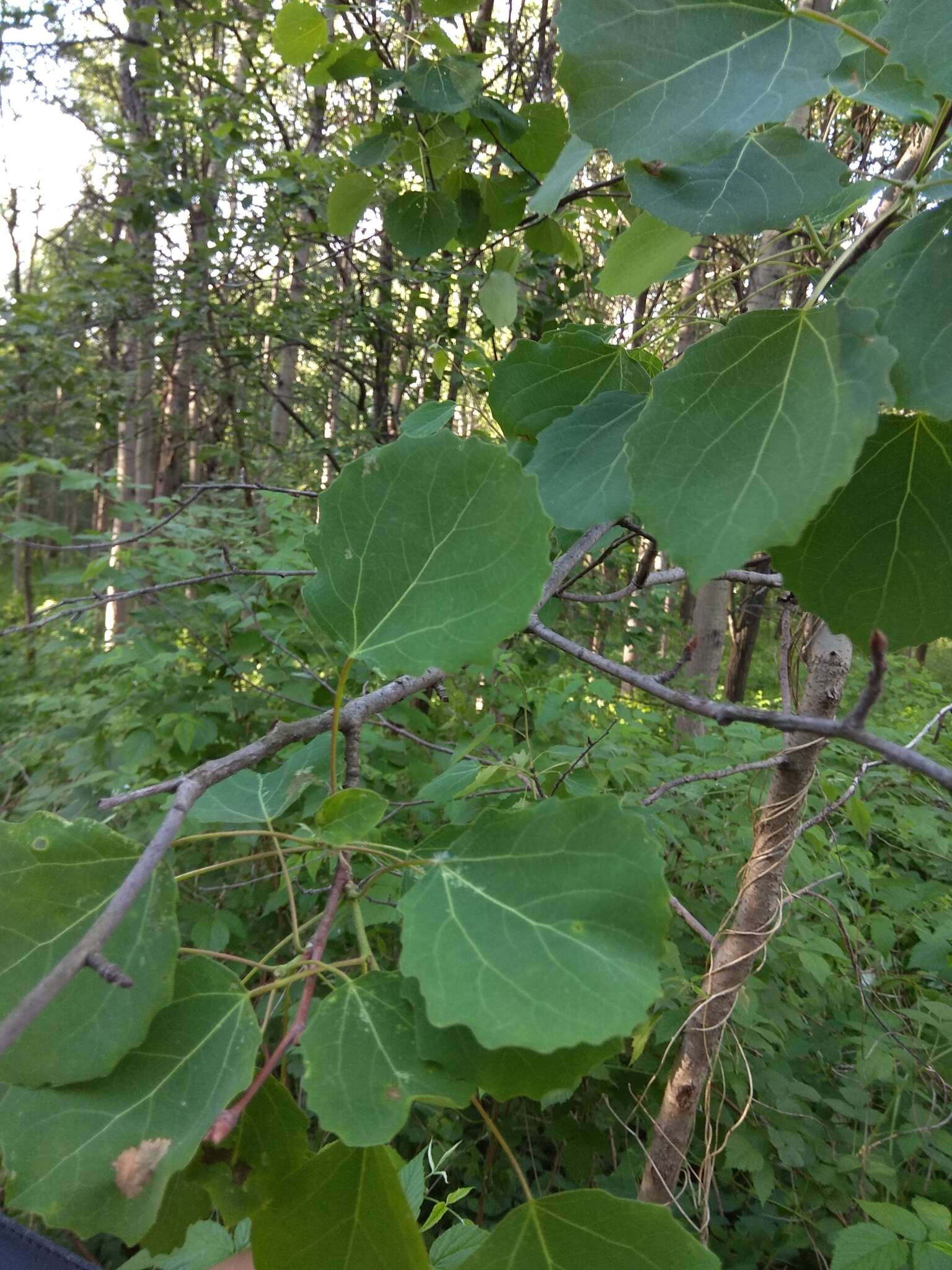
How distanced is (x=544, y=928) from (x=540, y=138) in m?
1.42

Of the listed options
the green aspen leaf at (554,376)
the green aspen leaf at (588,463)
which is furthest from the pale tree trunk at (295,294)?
the green aspen leaf at (588,463)

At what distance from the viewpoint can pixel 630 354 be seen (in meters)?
0.75

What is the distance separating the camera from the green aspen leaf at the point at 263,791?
643mm

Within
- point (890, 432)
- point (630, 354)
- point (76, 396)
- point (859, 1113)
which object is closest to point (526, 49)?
point (76, 396)

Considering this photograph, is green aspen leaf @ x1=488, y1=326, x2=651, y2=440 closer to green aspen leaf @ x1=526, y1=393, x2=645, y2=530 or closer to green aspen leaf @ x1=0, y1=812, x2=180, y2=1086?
green aspen leaf @ x1=526, y1=393, x2=645, y2=530

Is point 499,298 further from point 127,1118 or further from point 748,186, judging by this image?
point 127,1118

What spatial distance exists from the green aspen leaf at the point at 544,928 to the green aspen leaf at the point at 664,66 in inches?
16.0

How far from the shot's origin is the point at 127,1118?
0.42m

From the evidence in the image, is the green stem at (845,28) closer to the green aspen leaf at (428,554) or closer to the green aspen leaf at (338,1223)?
the green aspen leaf at (428,554)

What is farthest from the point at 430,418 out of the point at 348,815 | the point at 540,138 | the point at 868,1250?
the point at 868,1250

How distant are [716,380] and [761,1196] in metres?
1.86

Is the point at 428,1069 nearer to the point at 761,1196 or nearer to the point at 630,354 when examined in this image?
the point at 630,354

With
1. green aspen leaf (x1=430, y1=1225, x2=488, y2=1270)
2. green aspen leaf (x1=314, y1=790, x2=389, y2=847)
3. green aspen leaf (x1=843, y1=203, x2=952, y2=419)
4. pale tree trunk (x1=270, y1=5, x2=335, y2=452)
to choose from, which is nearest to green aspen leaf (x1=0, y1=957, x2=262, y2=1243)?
green aspen leaf (x1=314, y1=790, x2=389, y2=847)

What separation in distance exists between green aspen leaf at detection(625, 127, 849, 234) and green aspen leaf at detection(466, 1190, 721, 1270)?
0.64m
